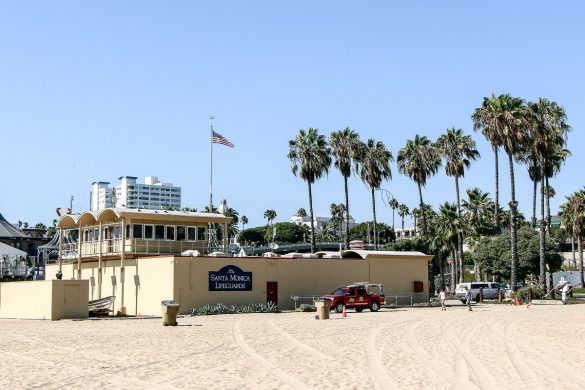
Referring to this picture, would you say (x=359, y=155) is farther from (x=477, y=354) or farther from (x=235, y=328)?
(x=477, y=354)

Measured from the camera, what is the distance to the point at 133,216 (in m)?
44.0

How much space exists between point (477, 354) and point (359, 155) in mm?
53175

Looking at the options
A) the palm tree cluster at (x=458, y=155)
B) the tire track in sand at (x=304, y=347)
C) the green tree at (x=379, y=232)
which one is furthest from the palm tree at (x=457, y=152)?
the green tree at (x=379, y=232)

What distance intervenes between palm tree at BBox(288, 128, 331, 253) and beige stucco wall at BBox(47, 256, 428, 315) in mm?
18592

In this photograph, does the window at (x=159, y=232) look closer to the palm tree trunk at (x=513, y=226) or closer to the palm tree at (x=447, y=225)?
the palm tree trunk at (x=513, y=226)

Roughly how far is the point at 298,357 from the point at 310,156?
2012 inches

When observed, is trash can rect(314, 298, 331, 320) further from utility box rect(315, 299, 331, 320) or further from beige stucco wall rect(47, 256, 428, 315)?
beige stucco wall rect(47, 256, 428, 315)

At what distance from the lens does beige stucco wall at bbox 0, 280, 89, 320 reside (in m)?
37.2

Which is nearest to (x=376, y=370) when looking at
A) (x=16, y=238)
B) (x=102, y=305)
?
(x=102, y=305)

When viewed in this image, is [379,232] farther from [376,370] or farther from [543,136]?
[376,370]

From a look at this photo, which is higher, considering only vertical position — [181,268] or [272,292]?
[181,268]

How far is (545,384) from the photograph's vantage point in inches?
527

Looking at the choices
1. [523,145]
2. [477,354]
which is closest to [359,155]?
[523,145]

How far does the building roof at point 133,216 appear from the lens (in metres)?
44.0
